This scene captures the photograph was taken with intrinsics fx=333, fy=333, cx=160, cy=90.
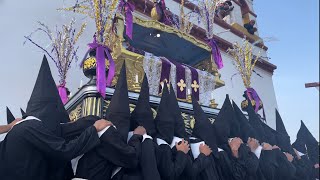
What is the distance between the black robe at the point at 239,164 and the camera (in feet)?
12.1

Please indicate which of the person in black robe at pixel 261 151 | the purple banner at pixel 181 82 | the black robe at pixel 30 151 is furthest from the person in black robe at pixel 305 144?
the black robe at pixel 30 151

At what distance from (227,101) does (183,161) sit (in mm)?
1338

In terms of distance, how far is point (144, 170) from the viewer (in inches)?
110

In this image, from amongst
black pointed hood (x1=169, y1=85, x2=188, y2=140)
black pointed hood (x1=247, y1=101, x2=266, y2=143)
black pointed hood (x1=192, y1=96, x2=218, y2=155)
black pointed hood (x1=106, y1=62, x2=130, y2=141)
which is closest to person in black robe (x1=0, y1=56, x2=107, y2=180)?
black pointed hood (x1=106, y1=62, x2=130, y2=141)

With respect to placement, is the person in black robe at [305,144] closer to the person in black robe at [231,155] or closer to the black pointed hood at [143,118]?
the person in black robe at [231,155]

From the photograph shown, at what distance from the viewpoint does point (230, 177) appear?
12.3 ft

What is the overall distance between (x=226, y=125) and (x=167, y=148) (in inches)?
44.3

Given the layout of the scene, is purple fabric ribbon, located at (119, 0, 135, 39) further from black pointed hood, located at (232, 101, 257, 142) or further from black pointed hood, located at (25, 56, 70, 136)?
black pointed hood, located at (232, 101, 257, 142)

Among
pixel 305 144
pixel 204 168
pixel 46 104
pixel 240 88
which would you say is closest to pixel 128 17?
pixel 46 104

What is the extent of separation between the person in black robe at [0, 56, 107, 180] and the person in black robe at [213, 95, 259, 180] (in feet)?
5.55

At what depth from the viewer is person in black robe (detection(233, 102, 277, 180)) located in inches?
162

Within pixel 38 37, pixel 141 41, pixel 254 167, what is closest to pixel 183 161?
pixel 254 167

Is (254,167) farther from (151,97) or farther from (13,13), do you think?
(13,13)

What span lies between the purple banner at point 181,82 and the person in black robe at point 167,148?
42.9 inches
